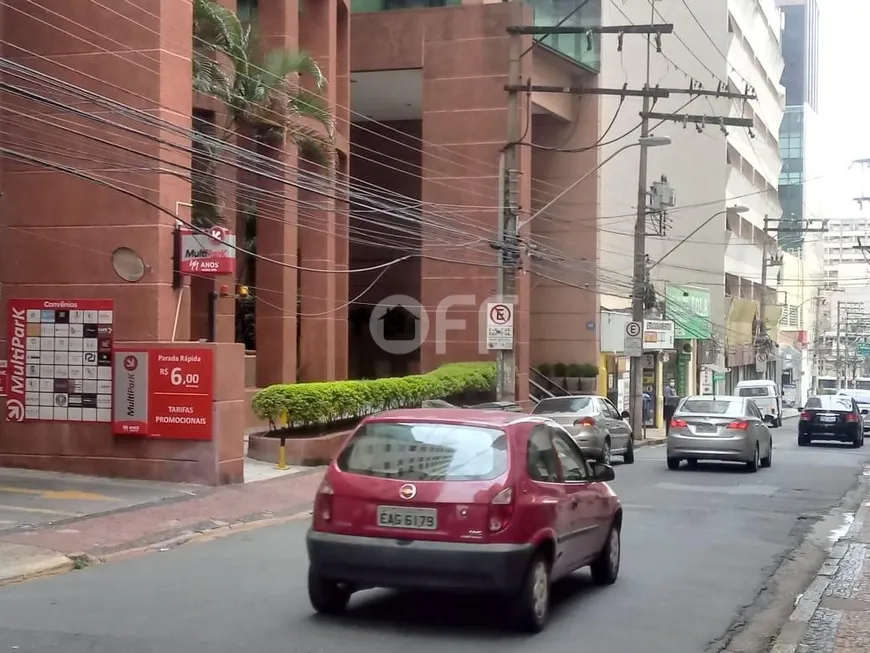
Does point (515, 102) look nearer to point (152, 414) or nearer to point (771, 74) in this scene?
point (152, 414)

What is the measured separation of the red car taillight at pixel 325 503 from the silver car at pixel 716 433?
49.6 ft

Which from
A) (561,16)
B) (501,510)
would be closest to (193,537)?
(501,510)

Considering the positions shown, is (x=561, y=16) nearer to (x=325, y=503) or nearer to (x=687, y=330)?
(x=687, y=330)

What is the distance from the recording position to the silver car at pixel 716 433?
21766 mm

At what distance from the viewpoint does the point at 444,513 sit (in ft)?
24.8

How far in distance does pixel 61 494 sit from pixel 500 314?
10485 mm

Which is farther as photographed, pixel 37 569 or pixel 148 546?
pixel 148 546

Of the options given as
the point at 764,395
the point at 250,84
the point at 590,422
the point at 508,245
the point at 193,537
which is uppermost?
the point at 250,84

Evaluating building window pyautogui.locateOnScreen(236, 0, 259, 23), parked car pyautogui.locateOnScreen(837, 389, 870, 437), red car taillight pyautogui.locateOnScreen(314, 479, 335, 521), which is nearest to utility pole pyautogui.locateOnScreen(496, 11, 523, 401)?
building window pyautogui.locateOnScreen(236, 0, 259, 23)

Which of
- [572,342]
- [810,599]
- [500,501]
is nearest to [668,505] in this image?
[810,599]

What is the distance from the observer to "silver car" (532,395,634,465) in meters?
22.3

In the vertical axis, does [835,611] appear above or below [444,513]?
below

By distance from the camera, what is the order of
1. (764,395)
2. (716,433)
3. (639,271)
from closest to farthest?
(716,433) < (639,271) < (764,395)

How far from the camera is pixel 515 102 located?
24422 millimetres
